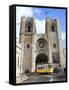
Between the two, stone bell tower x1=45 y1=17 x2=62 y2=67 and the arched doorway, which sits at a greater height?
stone bell tower x1=45 y1=17 x2=62 y2=67

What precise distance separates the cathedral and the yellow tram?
0.06ft

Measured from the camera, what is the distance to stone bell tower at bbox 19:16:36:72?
1.58 m

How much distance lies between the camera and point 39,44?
162 centimetres

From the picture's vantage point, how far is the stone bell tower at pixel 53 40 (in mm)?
1637

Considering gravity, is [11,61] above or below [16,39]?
below

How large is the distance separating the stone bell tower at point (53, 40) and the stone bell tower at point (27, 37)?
9cm

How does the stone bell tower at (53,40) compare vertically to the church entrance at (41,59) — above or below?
above

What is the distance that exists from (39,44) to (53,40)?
91mm
